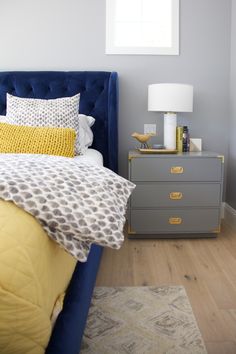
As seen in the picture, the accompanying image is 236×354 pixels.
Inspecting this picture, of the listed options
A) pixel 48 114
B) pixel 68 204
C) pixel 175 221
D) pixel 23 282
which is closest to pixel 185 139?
pixel 175 221

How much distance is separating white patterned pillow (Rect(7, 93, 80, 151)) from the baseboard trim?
5.20ft

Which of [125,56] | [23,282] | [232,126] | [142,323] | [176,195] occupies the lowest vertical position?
[142,323]

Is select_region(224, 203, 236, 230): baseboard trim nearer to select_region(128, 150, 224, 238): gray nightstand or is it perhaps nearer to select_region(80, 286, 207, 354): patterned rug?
select_region(128, 150, 224, 238): gray nightstand

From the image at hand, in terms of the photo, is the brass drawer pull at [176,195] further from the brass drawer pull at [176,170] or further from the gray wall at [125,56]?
the gray wall at [125,56]

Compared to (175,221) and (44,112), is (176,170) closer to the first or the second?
(175,221)

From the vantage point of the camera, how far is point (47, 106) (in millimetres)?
2045

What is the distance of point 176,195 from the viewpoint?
2139 mm

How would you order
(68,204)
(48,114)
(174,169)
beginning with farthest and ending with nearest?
(174,169) → (48,114) → (68,204)

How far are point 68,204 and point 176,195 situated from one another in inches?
59.8

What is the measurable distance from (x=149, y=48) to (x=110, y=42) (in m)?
0.35

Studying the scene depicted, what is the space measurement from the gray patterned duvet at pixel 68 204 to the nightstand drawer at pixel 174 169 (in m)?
1.24

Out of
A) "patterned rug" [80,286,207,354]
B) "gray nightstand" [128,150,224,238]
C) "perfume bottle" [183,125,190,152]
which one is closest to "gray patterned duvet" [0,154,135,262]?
"patterned rug" [80,286,207,354]

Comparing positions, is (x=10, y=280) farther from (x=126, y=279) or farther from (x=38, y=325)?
(x=126, y=279)

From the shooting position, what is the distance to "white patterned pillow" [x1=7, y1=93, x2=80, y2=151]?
1.99m
